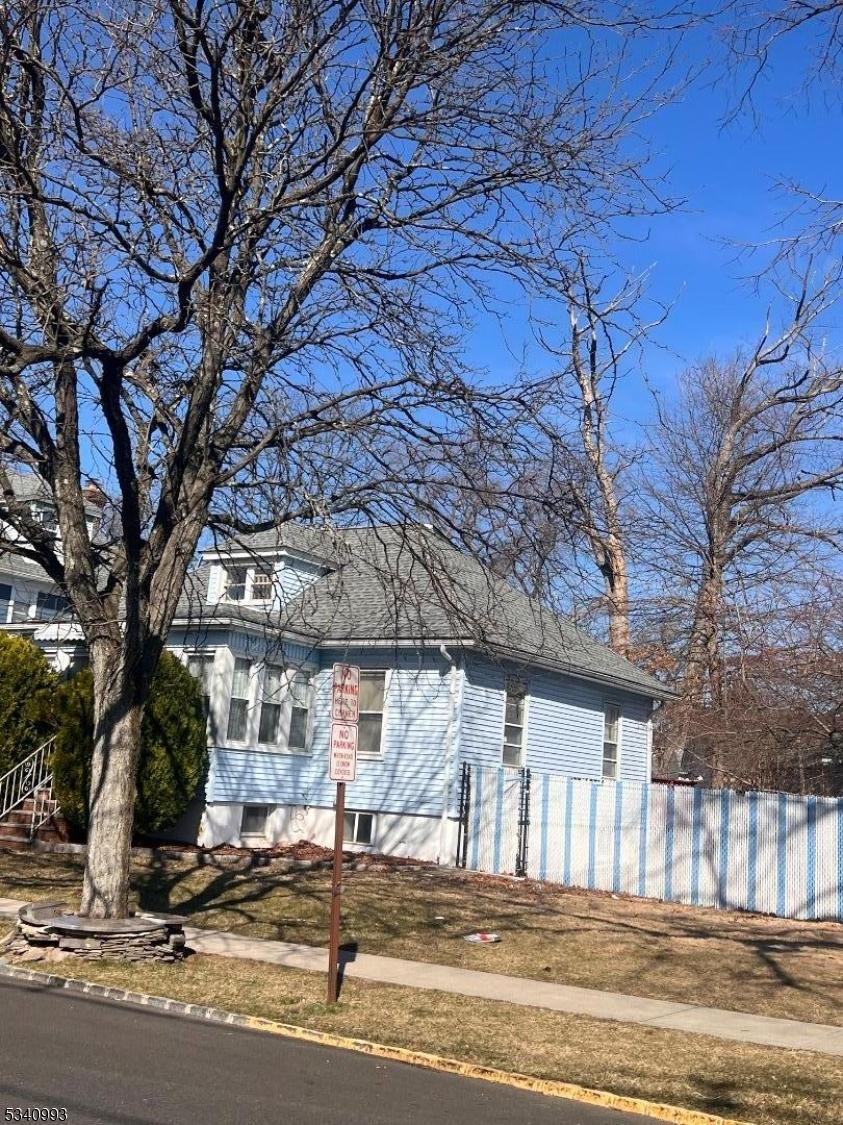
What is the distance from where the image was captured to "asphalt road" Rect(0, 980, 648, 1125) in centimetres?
632

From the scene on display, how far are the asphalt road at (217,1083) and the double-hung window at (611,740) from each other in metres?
17.8

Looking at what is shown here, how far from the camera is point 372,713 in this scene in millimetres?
22453

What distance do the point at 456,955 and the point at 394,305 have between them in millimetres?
6905

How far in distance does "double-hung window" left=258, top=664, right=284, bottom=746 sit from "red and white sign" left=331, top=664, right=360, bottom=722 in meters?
12.2

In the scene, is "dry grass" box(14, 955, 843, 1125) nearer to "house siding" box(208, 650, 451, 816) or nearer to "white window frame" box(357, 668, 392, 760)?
"house siding" box(208, 650, 451, 816)

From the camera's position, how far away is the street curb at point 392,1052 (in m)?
7.04

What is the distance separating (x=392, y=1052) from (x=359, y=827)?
14302mm

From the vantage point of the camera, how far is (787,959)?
13320 mm

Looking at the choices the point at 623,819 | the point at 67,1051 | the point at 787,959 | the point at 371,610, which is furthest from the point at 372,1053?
the point at 371,610

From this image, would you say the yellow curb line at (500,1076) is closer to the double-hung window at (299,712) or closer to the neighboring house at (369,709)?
the neighboring house at (369,709)

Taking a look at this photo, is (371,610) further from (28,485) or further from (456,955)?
(28,485)

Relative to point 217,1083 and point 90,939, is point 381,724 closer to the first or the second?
point 90,939

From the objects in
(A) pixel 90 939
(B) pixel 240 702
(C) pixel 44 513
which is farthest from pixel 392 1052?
(B) pixel 240 702

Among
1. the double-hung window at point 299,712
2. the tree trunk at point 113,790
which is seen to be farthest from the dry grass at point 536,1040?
the double-hung window at point 299,712
